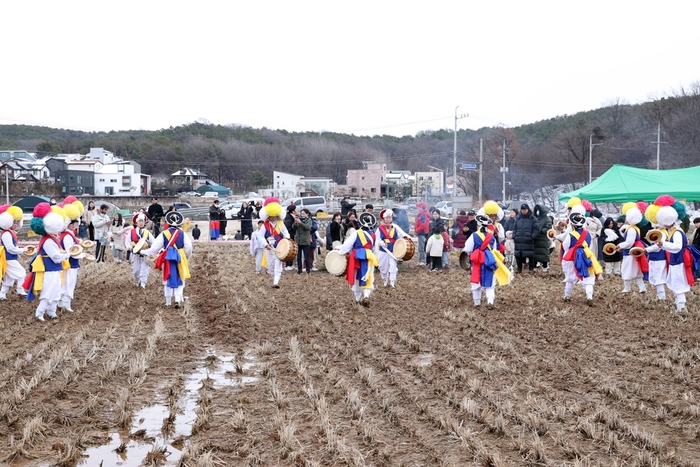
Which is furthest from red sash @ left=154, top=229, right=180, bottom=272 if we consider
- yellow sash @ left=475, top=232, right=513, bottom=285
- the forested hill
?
the forested hill

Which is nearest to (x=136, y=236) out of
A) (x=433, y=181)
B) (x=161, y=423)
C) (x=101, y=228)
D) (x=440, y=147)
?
(x=101, y=228)

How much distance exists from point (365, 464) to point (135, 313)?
23.1ft

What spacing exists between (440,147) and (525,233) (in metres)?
73.3

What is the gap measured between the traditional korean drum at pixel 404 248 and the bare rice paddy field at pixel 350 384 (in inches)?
79.0

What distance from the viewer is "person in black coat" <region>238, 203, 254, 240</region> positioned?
24.9m

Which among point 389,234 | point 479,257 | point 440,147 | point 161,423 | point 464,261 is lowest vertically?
point 161,423

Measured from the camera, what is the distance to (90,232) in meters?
19.8

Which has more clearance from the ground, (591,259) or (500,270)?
(591,259)

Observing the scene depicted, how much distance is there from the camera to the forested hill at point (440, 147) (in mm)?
54256

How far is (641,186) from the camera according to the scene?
2050 cm

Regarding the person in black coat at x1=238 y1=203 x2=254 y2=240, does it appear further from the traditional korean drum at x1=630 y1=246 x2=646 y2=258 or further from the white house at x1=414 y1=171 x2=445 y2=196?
the white house at x1=414 y1=171 x2=445 y2=196

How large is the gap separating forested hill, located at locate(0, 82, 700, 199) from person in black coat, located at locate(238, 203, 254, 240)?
102 feet

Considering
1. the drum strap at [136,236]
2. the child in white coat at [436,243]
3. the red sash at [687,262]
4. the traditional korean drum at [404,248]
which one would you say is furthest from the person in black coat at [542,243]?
the drum strap at [136,236]

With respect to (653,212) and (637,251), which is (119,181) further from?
(653,212)
